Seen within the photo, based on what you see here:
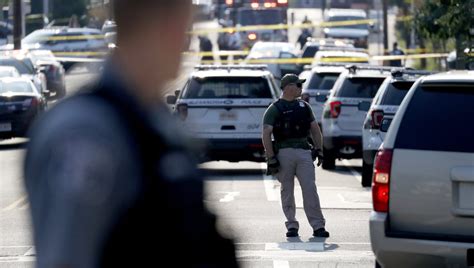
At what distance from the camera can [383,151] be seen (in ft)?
27.2

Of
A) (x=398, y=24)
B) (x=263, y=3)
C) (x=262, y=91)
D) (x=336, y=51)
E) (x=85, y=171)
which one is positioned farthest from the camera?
(x=398, y=24)

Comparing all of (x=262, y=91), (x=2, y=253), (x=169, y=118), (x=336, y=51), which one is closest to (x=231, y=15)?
(x=336, y=51)

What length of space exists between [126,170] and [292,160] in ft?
33.3

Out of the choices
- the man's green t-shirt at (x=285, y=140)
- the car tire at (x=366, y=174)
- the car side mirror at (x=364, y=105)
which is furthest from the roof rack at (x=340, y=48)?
the man's green t-shirt at (x=285, y=140)

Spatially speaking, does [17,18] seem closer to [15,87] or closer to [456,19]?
[15,87]

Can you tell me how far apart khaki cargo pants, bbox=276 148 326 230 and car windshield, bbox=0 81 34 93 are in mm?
15570

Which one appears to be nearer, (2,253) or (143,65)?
A: (143,65)

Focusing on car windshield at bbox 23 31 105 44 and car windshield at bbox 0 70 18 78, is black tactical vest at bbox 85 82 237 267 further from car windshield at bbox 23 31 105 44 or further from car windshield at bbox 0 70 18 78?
car windshield at bbox 23 31 105 44

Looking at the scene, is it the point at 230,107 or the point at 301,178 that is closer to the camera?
the point at 301,178

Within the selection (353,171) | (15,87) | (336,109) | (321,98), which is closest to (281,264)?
(336,109)

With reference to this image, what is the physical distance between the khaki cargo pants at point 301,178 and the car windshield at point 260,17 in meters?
51.4

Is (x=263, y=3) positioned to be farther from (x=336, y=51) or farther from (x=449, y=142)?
(x=449, y=142)

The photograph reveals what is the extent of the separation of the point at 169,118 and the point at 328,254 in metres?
8.75

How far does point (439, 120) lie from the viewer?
820 centimetres
